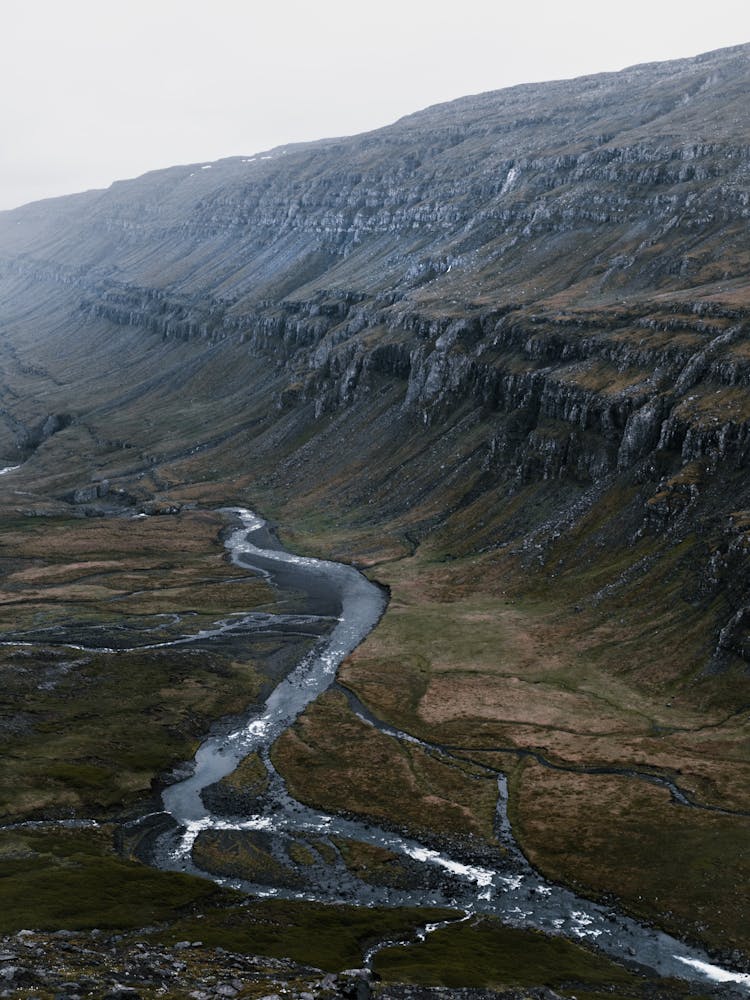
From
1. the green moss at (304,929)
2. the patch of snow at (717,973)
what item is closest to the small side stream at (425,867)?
the patch of snow at (717,973)

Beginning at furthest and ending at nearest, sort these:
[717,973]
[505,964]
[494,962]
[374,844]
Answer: [374,844], [717,973], [494,962], [505,964]

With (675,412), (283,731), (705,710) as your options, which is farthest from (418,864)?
(675,412)

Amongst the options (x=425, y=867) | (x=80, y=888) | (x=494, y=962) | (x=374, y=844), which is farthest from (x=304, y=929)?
(x=80, y=888)

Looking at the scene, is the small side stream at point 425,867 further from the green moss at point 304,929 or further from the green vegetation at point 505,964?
the green vegetation at point 505,964

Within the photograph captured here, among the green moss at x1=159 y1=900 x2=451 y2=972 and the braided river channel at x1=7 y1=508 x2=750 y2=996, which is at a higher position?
the green moss at x1=159 y1=900 x2=451 y2=972

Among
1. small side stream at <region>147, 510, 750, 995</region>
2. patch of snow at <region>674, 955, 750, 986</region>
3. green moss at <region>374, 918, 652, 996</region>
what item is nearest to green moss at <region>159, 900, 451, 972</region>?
small side stream at <region>147, 510, 750, 995</region>

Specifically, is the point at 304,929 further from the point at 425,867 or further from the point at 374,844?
the point at 374,844

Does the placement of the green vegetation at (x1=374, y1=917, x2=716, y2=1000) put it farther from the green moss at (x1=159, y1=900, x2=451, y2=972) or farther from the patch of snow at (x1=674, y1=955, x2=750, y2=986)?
the patch of snow at (x1=674, y1=955, x2=750, y2=986)

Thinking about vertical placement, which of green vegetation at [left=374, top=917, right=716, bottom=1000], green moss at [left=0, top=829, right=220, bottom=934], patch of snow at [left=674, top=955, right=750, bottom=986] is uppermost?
green moss at [left=0, top=829, right=220, bottom=934]

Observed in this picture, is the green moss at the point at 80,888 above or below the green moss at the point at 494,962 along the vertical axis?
above

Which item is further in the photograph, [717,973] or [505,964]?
[717,973]

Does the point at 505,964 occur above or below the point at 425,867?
above

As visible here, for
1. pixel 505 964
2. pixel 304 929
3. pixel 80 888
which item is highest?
pixel 80 888
